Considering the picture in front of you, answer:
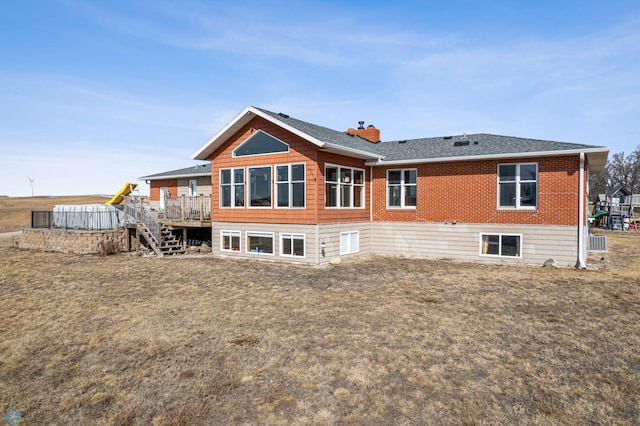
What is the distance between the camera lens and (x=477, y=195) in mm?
14000

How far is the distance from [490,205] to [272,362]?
11.3 m

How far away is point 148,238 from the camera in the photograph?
17.4 m

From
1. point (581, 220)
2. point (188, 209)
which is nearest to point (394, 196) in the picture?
point (581, 220)

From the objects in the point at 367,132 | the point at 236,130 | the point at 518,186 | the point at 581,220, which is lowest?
the point at 581,220

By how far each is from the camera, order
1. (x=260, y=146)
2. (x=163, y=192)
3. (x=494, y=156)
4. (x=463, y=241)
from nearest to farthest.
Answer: (x=494, y=156) < (x=463, y=241) < (x=260, y=146) < (x=163, y=192)

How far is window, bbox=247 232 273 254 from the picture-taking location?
1485cm

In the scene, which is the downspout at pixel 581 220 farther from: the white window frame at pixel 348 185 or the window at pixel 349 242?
the window at pixel 349 242

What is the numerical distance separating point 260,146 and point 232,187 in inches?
89.1

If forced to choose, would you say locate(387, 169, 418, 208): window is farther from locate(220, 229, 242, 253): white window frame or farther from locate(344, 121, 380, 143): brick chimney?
locate(220, 229, 242, 253): white window frame

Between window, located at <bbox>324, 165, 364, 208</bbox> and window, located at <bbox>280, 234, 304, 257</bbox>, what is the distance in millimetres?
1713

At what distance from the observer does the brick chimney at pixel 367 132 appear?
19875 mm

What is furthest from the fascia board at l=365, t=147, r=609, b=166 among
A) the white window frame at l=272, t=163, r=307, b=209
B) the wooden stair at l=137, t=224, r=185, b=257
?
the wooden stair at l=137, t=224, r=185, b=257

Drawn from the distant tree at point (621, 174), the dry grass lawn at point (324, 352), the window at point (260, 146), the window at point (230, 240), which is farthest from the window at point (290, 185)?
the distant tree at point (621, 174)

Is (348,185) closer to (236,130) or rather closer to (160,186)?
(236,130)
